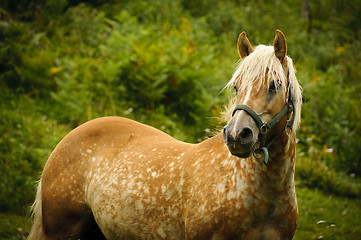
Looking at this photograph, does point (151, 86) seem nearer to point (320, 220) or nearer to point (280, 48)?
point (320, 220)

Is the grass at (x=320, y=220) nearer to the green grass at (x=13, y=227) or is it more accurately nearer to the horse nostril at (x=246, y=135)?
the green grass at (x=13, y=227)

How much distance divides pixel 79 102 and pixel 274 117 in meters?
5.16

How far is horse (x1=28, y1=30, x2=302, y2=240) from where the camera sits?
95.4 inches

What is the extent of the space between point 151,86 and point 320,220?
3784 mm

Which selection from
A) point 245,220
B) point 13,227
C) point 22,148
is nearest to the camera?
point 245,220

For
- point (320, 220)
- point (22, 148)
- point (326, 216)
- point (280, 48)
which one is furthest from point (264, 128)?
point (22, 148)

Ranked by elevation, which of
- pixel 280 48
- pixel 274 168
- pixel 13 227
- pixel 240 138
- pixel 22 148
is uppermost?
pixel 280 48

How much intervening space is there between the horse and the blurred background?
1.74 m

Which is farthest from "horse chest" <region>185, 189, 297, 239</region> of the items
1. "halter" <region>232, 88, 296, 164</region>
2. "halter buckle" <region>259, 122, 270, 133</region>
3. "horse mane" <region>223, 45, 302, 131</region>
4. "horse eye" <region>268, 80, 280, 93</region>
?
"horse eye" <region>268, 80, 280, 93</region>

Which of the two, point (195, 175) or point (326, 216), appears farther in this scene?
point (326, 216)

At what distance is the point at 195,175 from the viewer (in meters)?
2.75

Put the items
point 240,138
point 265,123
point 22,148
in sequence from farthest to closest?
point 22,148, point 265,123, point 240,138

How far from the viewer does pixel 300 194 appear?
611cm

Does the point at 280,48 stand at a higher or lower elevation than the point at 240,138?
higher
